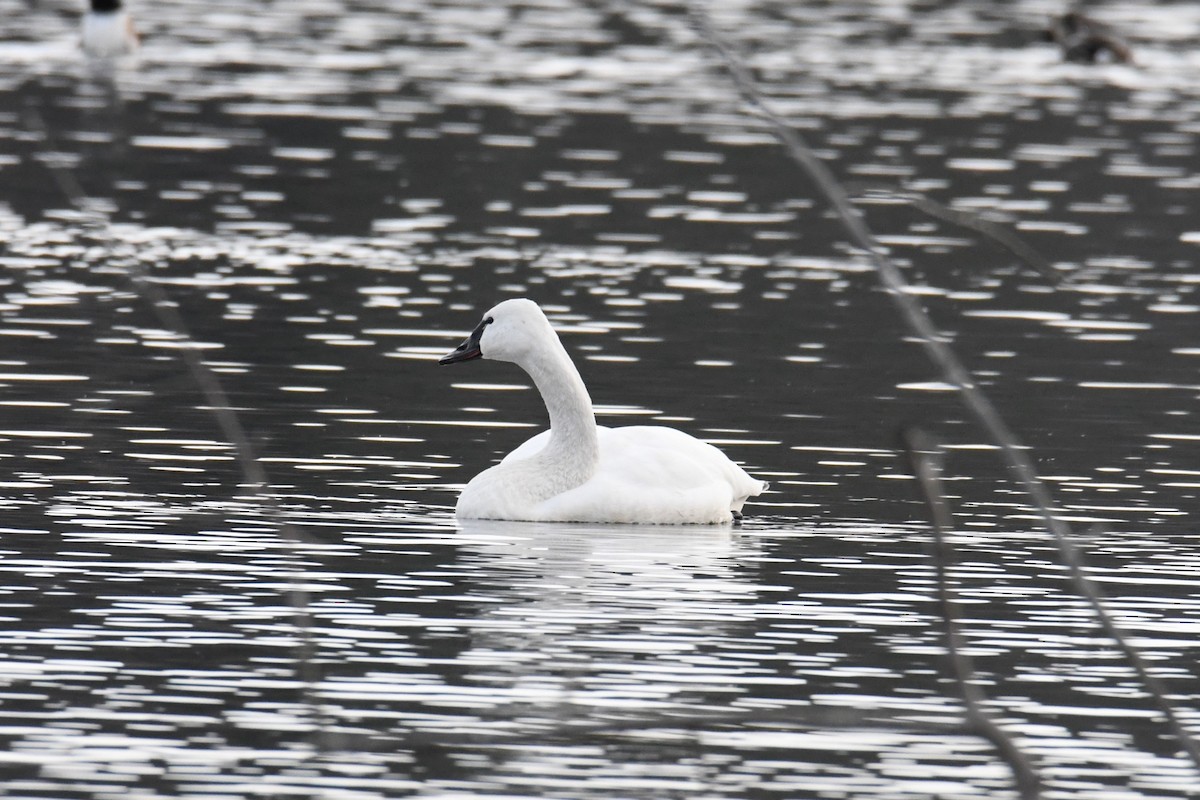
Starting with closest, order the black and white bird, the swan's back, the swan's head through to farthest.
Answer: the swan's back < the swan's head < the black and white bird

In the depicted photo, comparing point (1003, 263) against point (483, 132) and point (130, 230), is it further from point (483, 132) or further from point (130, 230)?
point (483, 132)

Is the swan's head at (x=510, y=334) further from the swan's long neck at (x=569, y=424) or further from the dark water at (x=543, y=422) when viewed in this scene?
the dark water at (x=543, y=422)

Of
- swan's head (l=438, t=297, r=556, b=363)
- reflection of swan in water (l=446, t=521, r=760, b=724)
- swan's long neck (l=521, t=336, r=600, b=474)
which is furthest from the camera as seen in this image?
swan's head (l=438, t=297, r=556, b=363)

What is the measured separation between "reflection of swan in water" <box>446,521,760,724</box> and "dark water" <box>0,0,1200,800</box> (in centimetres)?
3

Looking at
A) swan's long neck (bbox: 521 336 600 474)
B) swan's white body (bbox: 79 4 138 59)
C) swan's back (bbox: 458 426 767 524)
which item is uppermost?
swan's white body (bbox: 79 4 138 59)

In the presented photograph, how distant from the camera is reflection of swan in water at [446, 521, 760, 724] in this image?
29.5 ft

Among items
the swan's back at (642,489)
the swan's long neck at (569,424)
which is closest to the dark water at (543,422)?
the swan's back at (642,489)

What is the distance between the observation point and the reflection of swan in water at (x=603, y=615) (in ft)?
29.5

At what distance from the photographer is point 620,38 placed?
158 feet

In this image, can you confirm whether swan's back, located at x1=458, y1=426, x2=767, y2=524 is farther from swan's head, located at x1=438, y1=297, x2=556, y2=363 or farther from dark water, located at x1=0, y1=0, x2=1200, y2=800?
swan's head, located at x1=438, y1=297, x2=556, y2=363

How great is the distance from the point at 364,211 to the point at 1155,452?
12.4m

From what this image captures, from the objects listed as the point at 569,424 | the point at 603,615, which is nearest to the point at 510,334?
the point at 569,424

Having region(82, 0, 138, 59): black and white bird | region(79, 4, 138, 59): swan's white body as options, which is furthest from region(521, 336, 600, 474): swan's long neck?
region(79, 4, 138, 59): swan's white body

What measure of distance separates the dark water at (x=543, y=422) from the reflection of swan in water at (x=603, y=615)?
0.11ft
